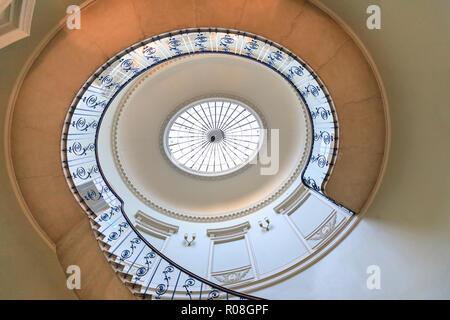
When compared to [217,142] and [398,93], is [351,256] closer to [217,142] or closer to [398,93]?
[398,93]

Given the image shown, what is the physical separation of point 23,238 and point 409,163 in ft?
24.7

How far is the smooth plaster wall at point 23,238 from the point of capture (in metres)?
4.38

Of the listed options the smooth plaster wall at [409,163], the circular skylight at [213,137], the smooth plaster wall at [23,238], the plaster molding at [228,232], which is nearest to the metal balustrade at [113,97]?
the smooth plaster wall at [23,238]

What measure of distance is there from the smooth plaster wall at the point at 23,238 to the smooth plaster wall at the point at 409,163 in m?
4.52

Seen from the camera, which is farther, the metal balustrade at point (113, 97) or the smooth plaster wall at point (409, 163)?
the metal balustrade at point (113, 97)

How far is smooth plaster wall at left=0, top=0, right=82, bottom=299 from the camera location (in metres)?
4.38

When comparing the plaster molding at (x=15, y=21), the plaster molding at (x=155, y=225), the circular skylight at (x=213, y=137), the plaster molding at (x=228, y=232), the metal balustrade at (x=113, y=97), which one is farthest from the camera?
the circular skylight at (x=213, y=137)

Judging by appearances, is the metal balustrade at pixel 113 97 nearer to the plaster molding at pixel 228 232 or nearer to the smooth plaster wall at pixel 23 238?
the smooth plaster wall at pixel 23 238

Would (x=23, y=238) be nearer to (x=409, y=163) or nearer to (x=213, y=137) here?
(x=409, y=163)

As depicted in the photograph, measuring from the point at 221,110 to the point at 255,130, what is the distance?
5.76ft

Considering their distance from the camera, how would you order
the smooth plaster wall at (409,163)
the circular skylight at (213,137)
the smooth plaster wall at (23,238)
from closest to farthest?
the smooth plaster wall at (23,238)
the smooth plaster wall at (409,163)
the circular skylight at (213,137)

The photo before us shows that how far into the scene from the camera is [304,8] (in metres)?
4.86

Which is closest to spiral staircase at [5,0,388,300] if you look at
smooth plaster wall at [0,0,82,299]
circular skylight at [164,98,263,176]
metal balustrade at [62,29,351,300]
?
metal balustrade at [62,29,351,300]
